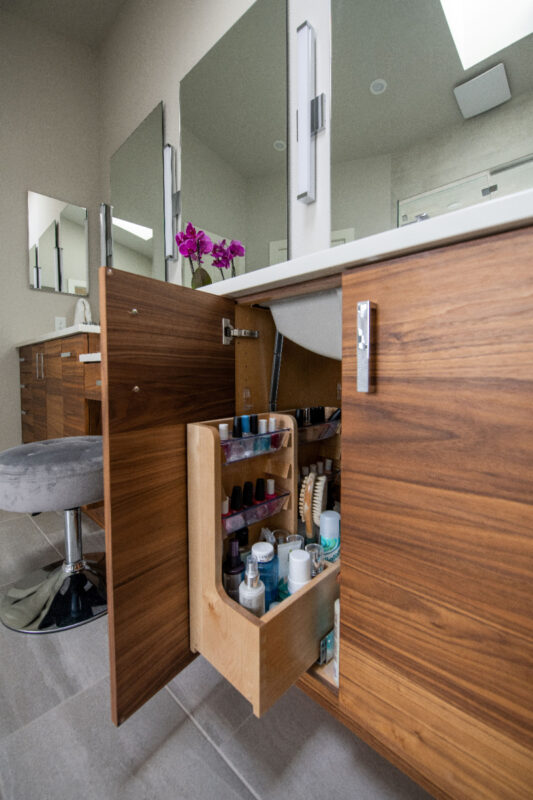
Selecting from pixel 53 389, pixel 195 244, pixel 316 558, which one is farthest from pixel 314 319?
pixel 53 389

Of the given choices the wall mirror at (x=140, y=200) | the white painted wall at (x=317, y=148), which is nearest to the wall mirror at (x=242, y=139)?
the white painted wall at (x=317, y=148)

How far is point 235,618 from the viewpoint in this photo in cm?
58

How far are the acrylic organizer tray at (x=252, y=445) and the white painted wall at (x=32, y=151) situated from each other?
2.11m

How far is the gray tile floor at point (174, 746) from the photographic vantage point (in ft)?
1.88

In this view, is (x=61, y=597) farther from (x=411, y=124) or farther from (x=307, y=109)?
(x=411, y=124)

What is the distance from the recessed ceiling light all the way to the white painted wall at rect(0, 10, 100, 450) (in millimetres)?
1989

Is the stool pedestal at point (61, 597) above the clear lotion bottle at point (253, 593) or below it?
below

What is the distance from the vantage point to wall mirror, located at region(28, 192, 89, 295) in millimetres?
2156

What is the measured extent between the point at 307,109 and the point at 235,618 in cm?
133

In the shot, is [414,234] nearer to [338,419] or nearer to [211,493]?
[211,493]

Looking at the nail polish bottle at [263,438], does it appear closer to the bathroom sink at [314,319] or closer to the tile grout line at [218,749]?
the bathroom sink at [314,319]

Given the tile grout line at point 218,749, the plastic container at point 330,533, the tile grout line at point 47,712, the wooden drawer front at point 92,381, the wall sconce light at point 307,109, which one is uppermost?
the wall sconce light at point 307,109

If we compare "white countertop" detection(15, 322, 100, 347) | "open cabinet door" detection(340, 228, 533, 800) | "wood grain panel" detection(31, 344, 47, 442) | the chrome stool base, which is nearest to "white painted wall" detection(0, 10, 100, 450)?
"wood grain panel" detection(31, 344, 47, 442)

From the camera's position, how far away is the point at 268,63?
48.0 inches
